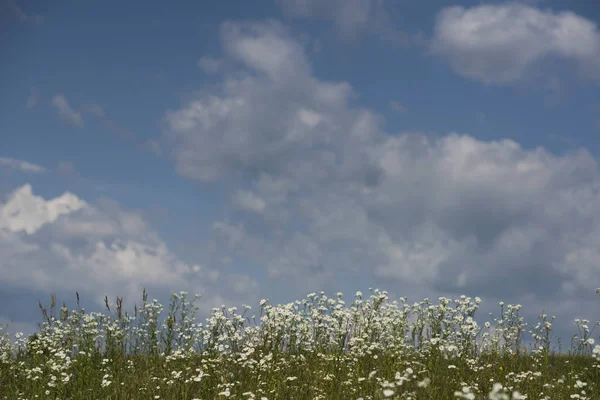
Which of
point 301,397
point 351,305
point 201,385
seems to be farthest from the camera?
point 351,305

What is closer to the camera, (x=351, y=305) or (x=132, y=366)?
(x=132, y=366)

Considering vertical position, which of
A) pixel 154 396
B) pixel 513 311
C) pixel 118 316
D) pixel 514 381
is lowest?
pixel 154 396

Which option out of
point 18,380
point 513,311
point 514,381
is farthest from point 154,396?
point 513,311

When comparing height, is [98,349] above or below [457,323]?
below

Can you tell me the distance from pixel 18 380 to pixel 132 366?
2.71 meters

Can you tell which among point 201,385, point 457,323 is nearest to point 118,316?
point 201,385

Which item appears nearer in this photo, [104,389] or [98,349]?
[104,389]

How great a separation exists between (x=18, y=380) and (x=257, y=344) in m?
5.28

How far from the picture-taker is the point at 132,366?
11633 millimetres

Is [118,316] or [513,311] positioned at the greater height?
[513,311]

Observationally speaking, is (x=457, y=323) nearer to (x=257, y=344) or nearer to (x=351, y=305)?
(x=351, y=305)

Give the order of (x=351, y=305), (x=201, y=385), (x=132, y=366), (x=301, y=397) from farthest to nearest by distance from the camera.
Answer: (x=351, y=305)
(x=132, y=366)
(x=201, y=385)
(x=301, y=397)

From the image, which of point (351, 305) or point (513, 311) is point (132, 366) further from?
point (513, 311)

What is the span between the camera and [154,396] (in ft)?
31.5
